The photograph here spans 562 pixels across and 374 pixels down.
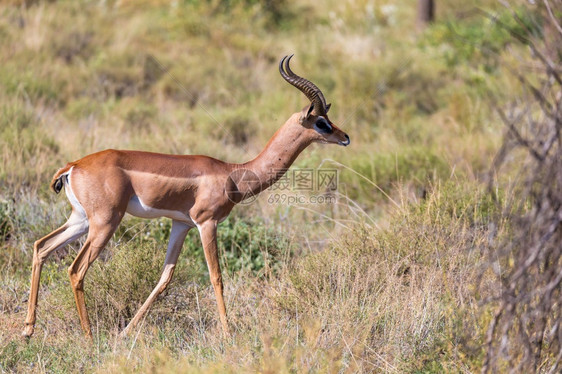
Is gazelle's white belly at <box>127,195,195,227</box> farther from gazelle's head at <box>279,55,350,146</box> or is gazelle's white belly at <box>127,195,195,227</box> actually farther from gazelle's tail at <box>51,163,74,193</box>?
gazelle's head at <box>279,55,350,146</box>

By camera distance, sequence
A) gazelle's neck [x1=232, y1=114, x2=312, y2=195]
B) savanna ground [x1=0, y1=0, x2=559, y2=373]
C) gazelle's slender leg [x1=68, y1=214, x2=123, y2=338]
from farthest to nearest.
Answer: gazelle's neck [x1=232, y1=114, x2=312, y2=195] < gazelle's slender leg [x1=68, y1=214, x2=123, y2=338] < savanna ground [x1=0, y1=0, x2=559, y2=373]

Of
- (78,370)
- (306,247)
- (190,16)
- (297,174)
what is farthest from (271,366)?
(190,16)

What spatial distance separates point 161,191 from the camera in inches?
213

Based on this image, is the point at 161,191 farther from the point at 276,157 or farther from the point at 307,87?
the point at 307,87

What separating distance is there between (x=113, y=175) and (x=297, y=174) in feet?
12.7

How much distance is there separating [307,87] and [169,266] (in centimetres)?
186

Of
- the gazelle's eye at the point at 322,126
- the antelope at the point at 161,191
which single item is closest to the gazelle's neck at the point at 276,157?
the antelope at the point at 161,191

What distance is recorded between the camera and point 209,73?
14.3 meters

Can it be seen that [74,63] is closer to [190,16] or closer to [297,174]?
[190,16]

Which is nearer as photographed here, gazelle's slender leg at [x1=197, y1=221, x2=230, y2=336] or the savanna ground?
the savanna ground

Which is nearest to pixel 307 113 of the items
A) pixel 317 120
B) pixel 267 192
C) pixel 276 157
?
pixel 317 120

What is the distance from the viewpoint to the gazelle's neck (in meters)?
5.92

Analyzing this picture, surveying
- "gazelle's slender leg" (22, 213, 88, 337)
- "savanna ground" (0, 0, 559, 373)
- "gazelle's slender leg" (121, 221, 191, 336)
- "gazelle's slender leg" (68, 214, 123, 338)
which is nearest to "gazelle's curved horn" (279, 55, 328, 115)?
"savanna ground" (0, 0, 559, 373)

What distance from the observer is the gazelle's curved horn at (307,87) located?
5656 millimetres
